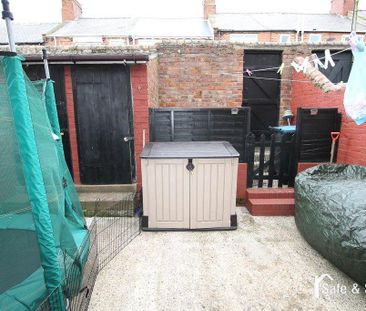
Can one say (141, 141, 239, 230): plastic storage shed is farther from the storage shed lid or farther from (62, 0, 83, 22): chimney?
(62, 0, 83, 22): chimney

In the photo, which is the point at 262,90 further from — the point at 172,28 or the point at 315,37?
the point at 315,37

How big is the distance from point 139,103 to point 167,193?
1.87m

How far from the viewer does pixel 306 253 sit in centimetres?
306

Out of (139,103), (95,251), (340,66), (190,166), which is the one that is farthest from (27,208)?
(340,66)

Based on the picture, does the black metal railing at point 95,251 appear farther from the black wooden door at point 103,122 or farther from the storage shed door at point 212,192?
the storage shed door at point 212,192

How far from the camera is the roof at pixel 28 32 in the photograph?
1395 cm

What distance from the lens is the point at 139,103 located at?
432 cm

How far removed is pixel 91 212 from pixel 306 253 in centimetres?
347

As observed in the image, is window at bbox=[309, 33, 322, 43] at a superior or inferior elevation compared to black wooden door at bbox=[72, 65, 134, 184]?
superior

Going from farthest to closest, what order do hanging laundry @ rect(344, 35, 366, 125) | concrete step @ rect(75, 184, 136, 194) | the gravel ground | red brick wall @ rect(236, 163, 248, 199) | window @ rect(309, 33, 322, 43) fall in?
window @ rect(309, 33, 322, 43) → concrete step @ rect(75, 184, 136, 194) → red brick wall @ rect(236, 163, 248, 199) → hanging laundry @ rect(344, 35, 366, 125) → the gravel ground

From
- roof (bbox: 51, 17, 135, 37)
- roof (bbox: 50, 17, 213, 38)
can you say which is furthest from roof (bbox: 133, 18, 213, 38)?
roof (bbox: 51, 17, 135, 37)

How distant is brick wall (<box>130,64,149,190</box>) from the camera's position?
4.22 metres

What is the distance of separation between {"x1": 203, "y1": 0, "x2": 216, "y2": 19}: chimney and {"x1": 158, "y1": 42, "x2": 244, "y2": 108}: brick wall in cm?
1278

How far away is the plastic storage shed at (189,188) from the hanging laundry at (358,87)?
1.49 m
